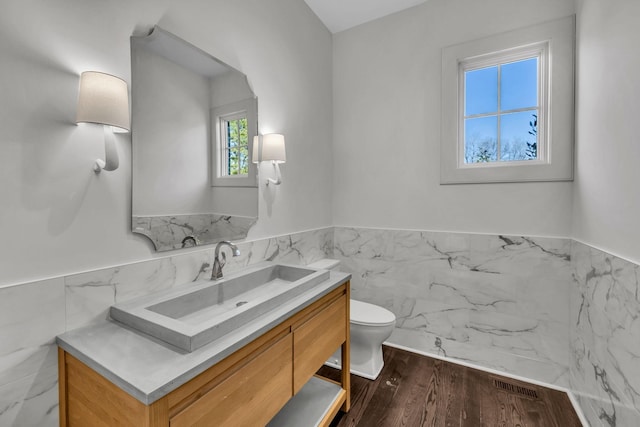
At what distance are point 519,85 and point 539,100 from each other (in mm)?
180

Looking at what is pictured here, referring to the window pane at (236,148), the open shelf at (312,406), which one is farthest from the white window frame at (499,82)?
the open shelf at (312,406)

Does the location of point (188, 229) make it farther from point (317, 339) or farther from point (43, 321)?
point (317, 339)

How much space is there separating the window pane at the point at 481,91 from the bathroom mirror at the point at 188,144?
1.65 meters

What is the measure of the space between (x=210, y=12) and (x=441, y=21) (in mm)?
1742

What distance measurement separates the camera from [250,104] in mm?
1795

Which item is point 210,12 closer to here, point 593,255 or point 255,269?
point 255,269

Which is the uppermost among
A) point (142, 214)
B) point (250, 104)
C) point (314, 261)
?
point (250, 104)

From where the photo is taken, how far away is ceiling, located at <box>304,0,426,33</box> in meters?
2.32

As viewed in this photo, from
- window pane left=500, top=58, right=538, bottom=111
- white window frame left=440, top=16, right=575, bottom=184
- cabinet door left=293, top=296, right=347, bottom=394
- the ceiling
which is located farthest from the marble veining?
window pane left=500, top=58, right=538, bottom=111

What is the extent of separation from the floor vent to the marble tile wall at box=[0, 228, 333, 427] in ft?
7.46

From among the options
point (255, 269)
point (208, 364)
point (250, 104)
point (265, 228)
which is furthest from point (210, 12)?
point (208, 364)

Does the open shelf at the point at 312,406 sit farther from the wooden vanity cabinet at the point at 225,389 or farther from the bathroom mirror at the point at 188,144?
the bathroom mirror at the point at 188,144

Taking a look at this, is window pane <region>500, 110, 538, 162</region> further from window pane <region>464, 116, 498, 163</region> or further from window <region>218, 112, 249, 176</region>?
window <region>218, 112, 249, 176</region>

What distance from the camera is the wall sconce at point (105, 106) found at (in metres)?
0.99
